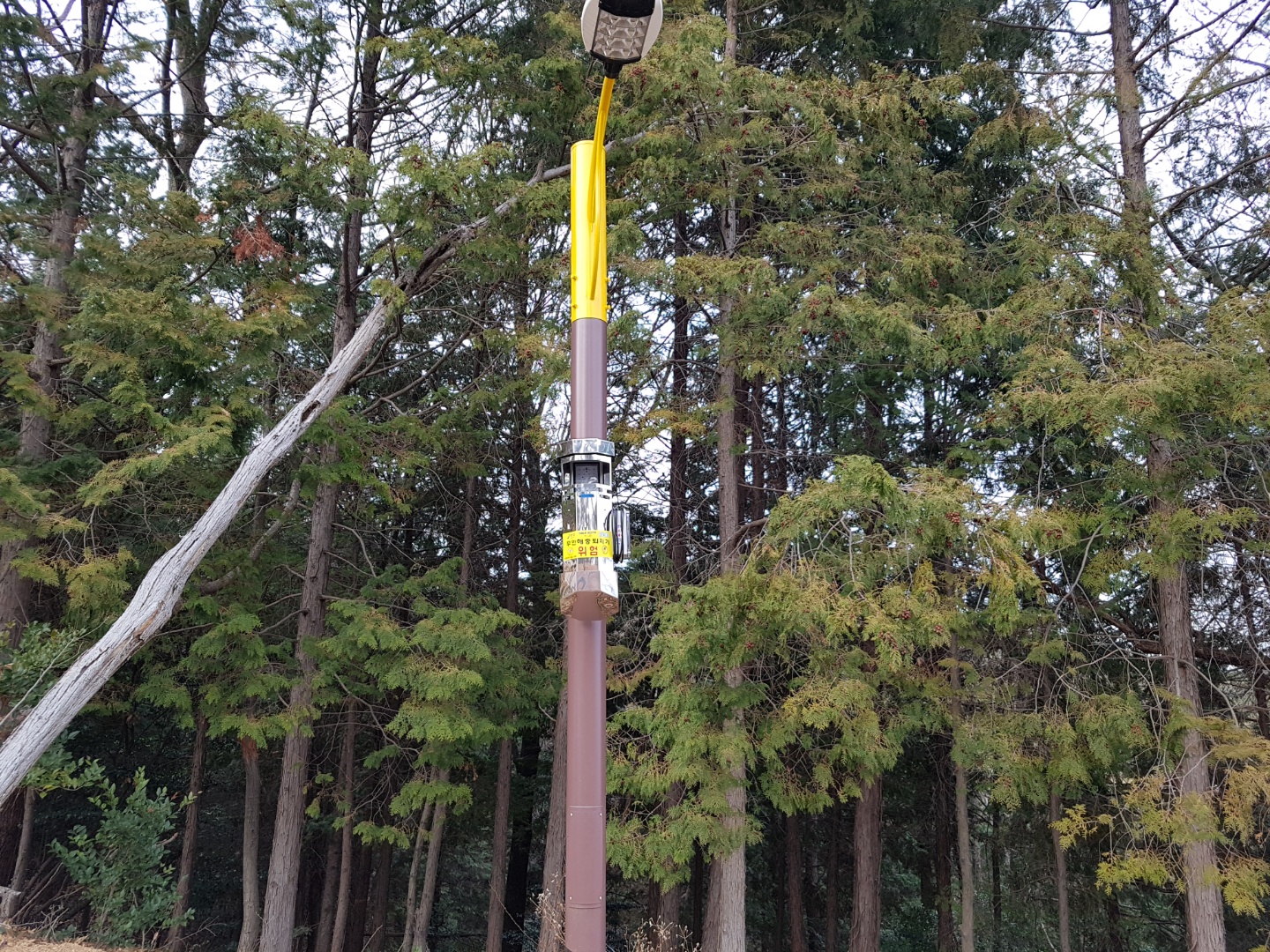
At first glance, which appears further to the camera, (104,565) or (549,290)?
(549,290)

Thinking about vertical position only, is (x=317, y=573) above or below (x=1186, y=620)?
above

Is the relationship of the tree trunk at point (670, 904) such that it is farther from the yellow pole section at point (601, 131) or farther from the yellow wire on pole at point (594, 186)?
the yellow pole section at point (601, 131)

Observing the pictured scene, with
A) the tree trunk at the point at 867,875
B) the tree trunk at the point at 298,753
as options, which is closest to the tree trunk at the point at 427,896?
the tree trunk at the point at 298,753

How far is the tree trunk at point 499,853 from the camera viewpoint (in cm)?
1298

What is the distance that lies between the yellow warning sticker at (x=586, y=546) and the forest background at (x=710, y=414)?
3504 mm

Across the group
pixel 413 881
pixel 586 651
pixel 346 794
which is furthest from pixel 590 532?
pixel 413 881

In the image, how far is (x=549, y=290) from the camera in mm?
11438

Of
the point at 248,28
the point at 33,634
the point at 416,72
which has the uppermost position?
the point at 248,28

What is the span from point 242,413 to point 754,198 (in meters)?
6.76

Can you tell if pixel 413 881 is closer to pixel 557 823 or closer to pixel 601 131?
pixel 557 823

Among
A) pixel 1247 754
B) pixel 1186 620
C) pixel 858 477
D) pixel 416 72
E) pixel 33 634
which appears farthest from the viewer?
pixel 416 72

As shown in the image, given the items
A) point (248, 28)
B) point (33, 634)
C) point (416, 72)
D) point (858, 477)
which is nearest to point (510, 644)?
point (33, 634)

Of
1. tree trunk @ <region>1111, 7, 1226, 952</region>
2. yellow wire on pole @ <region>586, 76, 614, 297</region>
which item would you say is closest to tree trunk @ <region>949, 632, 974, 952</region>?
tree trunk @ <region>1111, 7, 1226, 952</region>

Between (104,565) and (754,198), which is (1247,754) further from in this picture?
(104,565)
